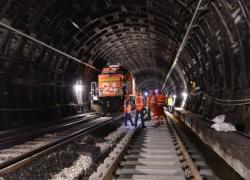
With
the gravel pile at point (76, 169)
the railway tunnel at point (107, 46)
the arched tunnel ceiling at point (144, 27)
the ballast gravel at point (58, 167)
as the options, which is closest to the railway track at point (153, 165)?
the gravel pile at point (76, 169)

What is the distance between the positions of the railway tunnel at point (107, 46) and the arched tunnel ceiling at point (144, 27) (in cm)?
3

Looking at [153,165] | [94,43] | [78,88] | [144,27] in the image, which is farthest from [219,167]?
[78,88]

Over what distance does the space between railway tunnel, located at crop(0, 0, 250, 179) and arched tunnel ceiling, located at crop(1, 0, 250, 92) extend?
32 mm

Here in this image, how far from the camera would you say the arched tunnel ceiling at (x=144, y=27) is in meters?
9.40

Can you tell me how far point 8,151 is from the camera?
8.99 meters

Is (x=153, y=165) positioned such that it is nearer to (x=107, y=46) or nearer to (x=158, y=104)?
(x=158, y=104)

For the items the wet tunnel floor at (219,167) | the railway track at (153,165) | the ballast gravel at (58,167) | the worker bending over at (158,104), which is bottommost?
the wet tunnel floor at (219,167)

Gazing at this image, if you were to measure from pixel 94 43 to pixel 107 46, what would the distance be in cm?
297

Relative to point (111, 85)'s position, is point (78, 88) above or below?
below

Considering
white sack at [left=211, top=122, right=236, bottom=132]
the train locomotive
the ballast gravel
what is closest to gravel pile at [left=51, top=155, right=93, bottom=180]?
the ballast gravel

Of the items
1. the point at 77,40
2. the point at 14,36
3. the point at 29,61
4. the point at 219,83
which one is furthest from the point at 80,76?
the point at 219,83

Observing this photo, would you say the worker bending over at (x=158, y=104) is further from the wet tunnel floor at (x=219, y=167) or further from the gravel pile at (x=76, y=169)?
the gravel pile at (x=76, y=169)

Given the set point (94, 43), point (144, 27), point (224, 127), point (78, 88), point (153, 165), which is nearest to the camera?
point (153, 165)

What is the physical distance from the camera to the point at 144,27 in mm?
21281
